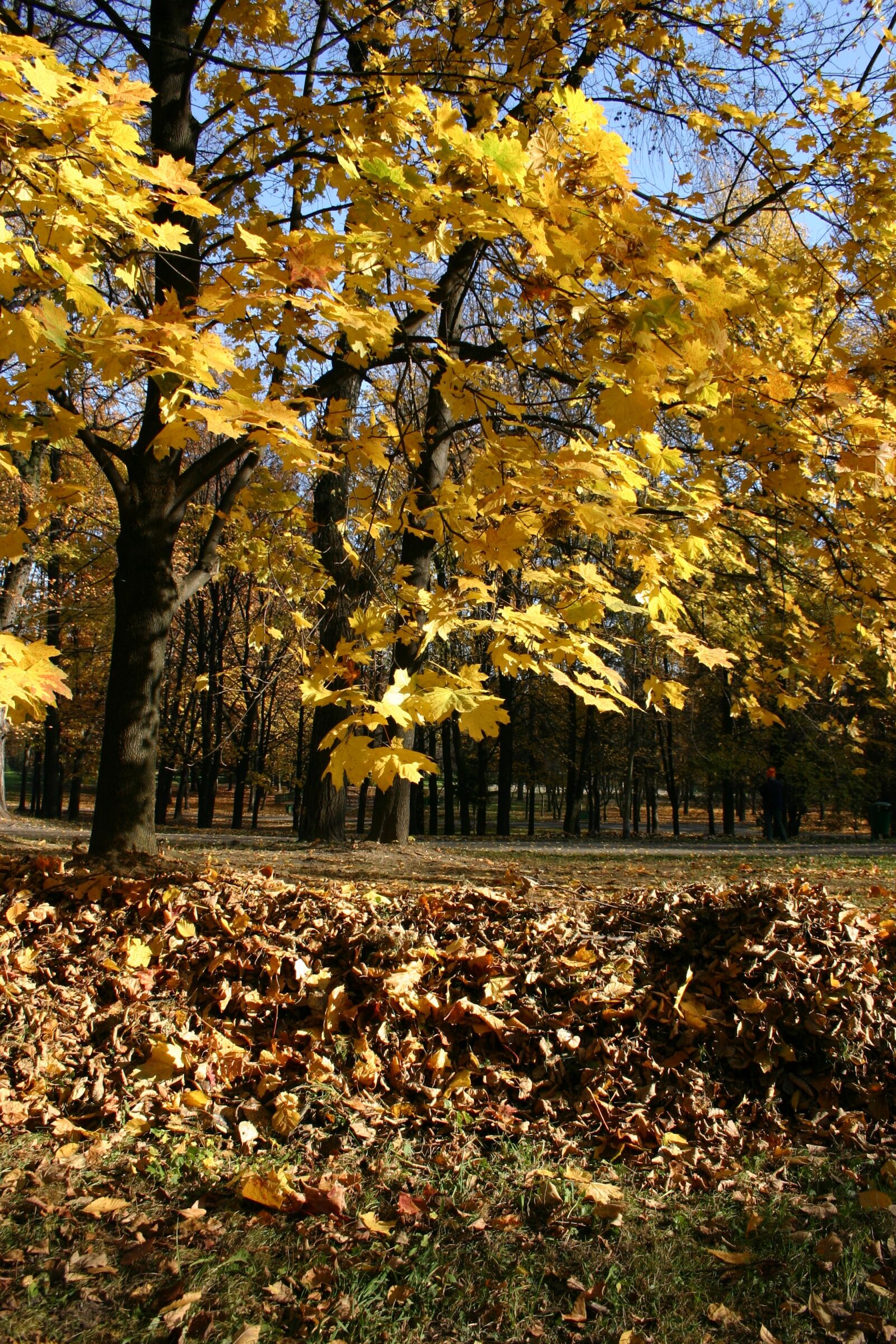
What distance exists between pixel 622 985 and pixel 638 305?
3.08 meters

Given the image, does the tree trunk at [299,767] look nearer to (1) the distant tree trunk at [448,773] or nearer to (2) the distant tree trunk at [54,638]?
(1) the distant tree trunk at [448,773]

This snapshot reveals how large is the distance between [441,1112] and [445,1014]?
51 cm

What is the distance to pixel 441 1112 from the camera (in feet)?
11.2

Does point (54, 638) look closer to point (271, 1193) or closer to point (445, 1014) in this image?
point (445, 1014)

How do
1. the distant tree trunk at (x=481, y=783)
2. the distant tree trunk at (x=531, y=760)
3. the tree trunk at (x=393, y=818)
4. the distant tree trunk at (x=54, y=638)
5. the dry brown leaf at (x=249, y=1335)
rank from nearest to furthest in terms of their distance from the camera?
the dry brown leaf at (x=249, y=1335) < the tree trunk at (x=393, y=818) < the distant tree trunk at (x=54, y=638) < the distant tree trunk at (x=531, y=760) < the distant tree trunk at (x=481, y=783)

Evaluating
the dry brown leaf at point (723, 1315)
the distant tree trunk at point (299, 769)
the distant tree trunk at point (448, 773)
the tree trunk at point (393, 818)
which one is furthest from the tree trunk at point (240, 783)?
the dry brown leaf at point (723, 1315)

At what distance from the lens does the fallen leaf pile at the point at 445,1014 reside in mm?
3395

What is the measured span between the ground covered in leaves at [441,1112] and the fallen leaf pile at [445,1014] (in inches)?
0.6

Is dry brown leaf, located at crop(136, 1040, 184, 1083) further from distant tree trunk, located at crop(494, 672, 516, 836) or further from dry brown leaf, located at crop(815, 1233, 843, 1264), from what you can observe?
distant tree trunk, located at crop(494, 672, 516, 836)

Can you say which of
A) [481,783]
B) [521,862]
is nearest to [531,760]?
[481,783]

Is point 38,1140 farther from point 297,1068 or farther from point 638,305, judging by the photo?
point 638,305

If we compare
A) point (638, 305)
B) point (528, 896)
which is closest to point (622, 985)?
point (528, 896)

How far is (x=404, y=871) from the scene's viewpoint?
21.5ft

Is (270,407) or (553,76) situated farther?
(553,76)
